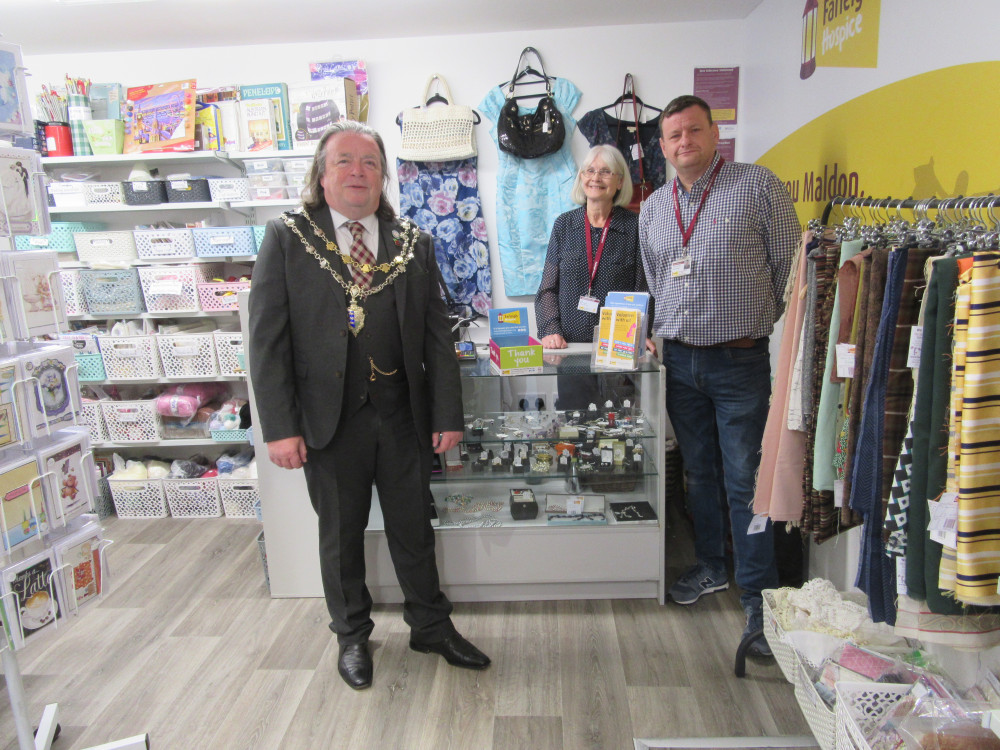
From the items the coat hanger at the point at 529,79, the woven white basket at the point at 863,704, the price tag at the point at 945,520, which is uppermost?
the coat hanger at the point at 529,79

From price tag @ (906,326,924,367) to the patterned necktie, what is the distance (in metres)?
1.51

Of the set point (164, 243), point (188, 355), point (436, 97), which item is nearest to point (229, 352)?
point (188, 355)

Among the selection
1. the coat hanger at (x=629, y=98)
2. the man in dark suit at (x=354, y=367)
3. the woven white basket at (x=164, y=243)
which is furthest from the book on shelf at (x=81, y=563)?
the coat hanger at (x=629, y=98)

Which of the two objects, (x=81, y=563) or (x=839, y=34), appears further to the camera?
(x=839, y=34)

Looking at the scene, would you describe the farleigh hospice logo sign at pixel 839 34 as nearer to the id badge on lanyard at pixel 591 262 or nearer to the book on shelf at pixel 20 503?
the id badge on lanyard at pixel 591 262

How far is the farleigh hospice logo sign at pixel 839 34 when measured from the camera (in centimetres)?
223

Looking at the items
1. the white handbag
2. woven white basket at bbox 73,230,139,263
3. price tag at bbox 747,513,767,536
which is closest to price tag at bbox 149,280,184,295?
woven white basket at bbox 73,230,139,263

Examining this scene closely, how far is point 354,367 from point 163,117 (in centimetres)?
264

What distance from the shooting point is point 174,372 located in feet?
12.7

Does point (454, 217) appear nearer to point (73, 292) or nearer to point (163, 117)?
point (163, 117)

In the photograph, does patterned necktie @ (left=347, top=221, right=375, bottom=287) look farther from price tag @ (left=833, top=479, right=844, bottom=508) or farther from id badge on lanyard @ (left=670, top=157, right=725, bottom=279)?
price tag @ (left=833, top=479, right=844, bottom=508)

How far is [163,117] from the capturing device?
373cm

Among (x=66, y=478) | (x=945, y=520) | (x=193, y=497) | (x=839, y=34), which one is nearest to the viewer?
(x=945, y=520)

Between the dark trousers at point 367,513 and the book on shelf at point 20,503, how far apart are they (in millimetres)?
763
